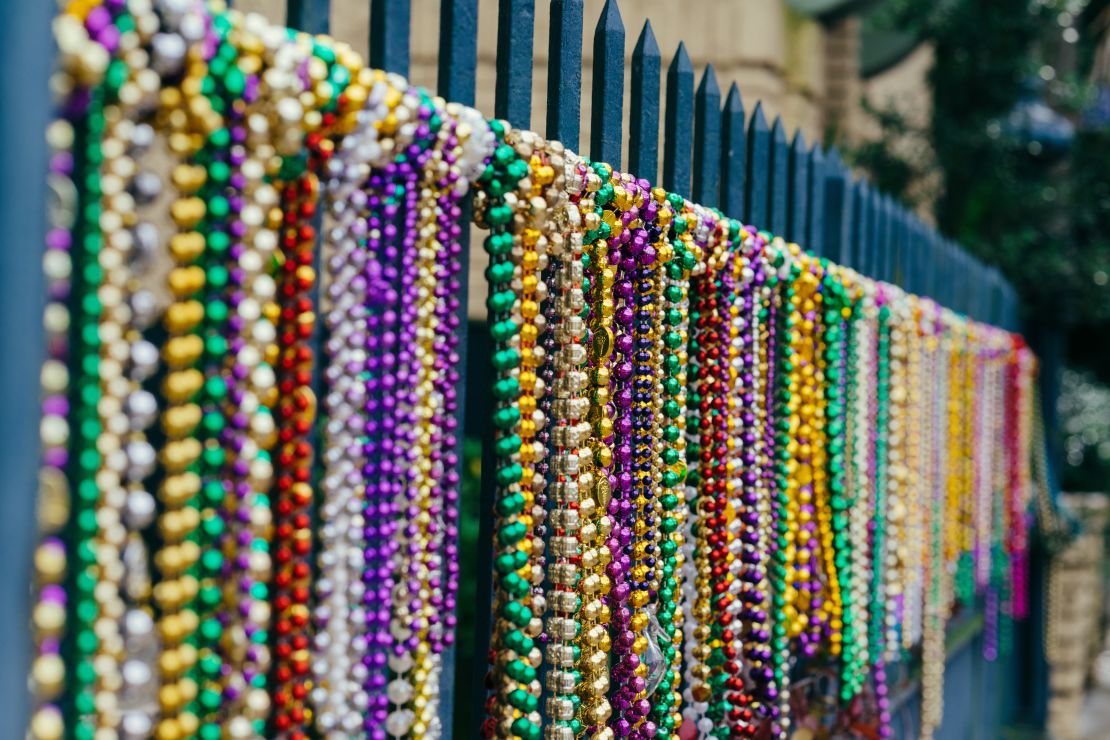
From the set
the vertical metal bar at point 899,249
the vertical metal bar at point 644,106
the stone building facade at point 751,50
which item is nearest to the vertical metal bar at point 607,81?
the vertical metal bar at point 644,106

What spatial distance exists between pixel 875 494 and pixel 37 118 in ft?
7.60

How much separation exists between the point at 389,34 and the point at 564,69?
356 mm

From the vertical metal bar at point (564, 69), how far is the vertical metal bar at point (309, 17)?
44 centimetres

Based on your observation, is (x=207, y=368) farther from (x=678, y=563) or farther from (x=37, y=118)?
(x=678, y=563)

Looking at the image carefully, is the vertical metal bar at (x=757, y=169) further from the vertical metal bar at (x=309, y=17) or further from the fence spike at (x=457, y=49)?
the vertical metal bar at (x=309, y=17)

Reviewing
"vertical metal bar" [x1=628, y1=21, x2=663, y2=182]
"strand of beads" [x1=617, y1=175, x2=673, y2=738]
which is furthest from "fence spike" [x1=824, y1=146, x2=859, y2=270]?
"strand of beads" [x1=617, y1=175, x2=673, y2=738]

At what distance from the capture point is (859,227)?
283 cm

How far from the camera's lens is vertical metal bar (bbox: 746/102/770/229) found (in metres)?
Answer: 2.16

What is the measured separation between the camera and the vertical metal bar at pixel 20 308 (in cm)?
71

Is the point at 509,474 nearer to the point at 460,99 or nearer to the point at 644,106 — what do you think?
the point at 460,99

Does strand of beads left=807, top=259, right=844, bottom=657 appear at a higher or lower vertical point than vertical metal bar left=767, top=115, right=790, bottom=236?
lower

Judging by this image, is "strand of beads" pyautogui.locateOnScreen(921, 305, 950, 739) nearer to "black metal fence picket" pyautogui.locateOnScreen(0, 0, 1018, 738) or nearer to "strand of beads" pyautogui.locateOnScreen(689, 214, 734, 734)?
"black metal fence picket" pyautogui.locateOnScreen(0, 0, 1018, 738)

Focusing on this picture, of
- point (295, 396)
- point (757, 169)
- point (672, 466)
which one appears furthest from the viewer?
point (757, 169)

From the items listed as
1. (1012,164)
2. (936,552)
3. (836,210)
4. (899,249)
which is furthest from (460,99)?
(1012,164)
